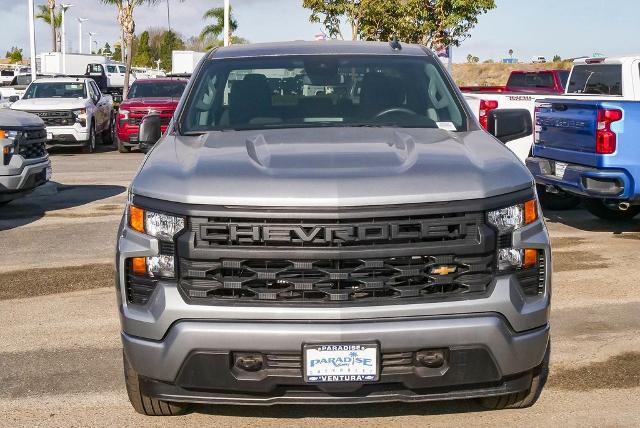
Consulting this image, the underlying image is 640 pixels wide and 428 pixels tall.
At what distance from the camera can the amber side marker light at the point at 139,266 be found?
14.1 ft

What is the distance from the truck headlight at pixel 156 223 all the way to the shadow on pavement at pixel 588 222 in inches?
302

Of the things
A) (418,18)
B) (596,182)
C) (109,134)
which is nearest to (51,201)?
(596,182)

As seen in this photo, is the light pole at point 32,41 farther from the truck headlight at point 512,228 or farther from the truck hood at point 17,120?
the truck headlight at point 512,228

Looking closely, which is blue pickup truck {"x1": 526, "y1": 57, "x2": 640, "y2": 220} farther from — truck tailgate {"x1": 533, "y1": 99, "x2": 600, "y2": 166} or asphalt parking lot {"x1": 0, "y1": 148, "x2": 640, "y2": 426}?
asphalt parking lot {"x1": 0, "y1": 148, "x2": 640, "y2": 426}

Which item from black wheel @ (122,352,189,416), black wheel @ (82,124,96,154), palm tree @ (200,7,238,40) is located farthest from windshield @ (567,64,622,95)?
palm tree @ (200,7,238,40)

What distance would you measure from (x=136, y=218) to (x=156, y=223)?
0.14 meters

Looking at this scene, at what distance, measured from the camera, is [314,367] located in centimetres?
407

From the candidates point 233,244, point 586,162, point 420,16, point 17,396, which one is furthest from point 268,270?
point 420,16

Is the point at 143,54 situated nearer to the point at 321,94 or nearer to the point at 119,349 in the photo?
the point at 119,349

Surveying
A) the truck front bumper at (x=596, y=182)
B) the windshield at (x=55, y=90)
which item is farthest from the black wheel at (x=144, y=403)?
the windshield at (x=55, y=90)

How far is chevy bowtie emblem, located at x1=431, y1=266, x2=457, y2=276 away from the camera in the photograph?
4184 mm

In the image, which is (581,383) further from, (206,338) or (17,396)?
(17,396)

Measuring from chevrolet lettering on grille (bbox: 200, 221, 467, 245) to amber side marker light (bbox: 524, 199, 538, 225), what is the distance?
0.41 metres

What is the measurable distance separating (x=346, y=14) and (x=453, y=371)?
32.3m
